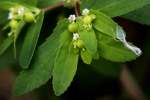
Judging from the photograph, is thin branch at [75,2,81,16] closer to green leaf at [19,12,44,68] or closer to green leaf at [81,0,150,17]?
green leaf at [81,0,150,17]

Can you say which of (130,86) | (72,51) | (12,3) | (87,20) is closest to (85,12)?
(87,20)

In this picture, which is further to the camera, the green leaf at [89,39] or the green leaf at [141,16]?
the green leaf at [141,16]

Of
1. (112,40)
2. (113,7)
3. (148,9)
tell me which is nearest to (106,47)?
(112,40)

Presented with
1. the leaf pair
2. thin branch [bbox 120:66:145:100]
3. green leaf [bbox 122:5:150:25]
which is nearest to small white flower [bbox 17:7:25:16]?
the leaf pair

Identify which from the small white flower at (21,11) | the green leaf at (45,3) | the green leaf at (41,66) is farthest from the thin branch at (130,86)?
the small white flower at (21,11)

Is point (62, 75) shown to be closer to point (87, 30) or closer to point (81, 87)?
point (87, 30)

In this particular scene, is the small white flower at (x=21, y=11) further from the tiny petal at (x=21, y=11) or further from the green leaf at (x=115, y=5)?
the green leaf at (x=115, y=5)
